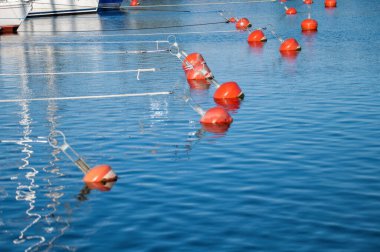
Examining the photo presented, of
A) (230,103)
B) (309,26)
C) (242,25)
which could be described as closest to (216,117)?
(230,103)

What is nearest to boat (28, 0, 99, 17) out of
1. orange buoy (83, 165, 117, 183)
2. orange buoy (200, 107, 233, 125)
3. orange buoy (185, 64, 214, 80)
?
orange buoy (185, 64, 214, 80)

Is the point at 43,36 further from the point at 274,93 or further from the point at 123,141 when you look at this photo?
the point at 123,141

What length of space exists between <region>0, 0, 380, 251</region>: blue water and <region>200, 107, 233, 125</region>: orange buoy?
14.1 inches

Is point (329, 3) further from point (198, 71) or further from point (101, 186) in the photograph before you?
point (101, 186)

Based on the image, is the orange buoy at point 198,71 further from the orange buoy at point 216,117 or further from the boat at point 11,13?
the boat at point 11,13

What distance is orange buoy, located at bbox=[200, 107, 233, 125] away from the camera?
2655cm

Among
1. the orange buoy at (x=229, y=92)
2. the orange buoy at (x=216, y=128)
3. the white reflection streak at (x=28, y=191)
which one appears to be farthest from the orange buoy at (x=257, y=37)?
the orange buoy at (x=216, y=128)

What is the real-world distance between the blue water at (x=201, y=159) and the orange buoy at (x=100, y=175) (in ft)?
0.95

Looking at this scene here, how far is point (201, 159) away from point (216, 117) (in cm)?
431

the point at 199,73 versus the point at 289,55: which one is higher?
the point at 289,55

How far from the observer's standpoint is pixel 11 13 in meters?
65.6

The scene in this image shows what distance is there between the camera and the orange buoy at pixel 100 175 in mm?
20375

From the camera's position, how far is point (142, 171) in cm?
2141

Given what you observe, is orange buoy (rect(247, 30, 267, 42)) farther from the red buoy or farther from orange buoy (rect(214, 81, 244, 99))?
the red buoy
